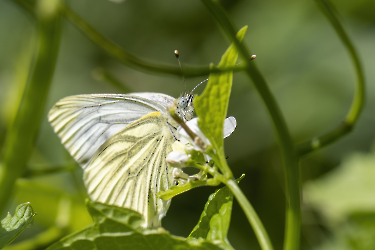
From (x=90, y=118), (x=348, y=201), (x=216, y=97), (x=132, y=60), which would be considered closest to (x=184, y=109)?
(x=132, y=60)

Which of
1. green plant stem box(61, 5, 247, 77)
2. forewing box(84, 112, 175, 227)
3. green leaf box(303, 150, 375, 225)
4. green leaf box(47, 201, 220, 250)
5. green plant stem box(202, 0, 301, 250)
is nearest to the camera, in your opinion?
green leaf box(47, 201, 220, 250)

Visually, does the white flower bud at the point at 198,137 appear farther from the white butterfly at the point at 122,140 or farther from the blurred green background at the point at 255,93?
the blurred green background at the point at 255,93

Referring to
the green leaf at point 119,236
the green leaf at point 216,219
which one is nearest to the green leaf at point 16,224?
the green leaf at point 119,236

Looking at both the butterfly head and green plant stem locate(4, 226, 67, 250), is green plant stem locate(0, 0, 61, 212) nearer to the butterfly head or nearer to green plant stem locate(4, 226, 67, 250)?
green plant stem locate(4, 226, 67, 250)

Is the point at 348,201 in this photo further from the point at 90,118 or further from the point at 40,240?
the point at 40,240

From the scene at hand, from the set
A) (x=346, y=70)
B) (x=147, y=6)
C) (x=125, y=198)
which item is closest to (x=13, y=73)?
(x=147, y=6)

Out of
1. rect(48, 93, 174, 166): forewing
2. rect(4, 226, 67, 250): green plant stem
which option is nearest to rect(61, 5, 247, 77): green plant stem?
rect(48, 93, 174, 166): forewing
